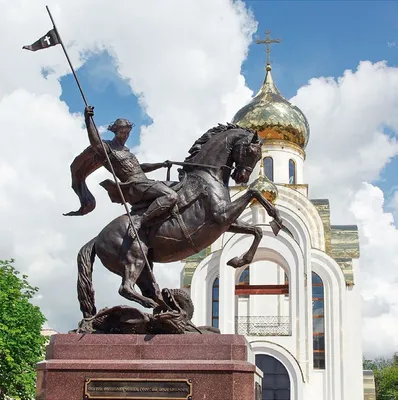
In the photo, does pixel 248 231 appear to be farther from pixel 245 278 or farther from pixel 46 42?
pixel 245 278

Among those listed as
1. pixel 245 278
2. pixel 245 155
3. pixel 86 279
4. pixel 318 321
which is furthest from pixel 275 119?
Result: pixel 86 279

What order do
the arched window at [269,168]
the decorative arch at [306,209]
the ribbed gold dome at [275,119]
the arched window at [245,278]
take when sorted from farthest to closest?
the ribbed gold dome at [275,119]
the arched window at [269,168]
the arched window at [245,278]
the decorative arch at [306,209]

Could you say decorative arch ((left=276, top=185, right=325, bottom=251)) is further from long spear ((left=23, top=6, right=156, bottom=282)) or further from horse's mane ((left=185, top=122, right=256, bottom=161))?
long spear ((left=23, top=6, right=156, bottom=282))

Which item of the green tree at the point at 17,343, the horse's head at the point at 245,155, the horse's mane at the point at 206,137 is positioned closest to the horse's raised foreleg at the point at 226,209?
the horse's head at the point at 245,155

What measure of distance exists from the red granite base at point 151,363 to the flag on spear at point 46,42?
3.12 metres

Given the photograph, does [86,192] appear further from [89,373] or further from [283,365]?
→ [283,365]

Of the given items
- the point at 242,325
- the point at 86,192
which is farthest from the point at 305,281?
the point at 86,192

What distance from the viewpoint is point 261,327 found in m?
27.5

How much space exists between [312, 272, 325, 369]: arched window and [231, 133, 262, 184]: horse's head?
66.7ft

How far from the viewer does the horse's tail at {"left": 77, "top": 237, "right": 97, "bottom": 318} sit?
750 cm

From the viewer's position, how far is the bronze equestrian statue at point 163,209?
7.46 metres

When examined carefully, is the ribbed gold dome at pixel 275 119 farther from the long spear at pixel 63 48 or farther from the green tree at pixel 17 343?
the long spear at pixel 63 48

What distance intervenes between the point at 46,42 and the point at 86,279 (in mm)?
2604

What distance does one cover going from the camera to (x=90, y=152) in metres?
7.95
